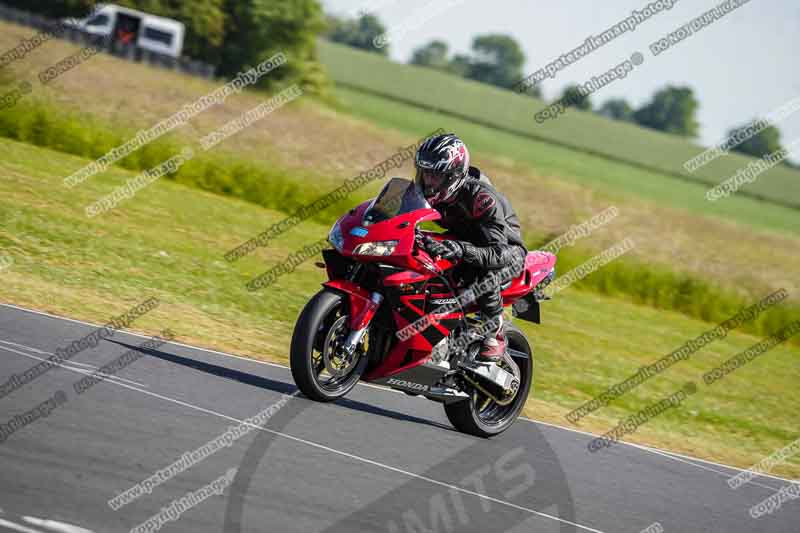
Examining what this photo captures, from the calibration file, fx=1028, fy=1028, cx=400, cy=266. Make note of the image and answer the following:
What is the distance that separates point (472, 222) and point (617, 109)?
15459cm

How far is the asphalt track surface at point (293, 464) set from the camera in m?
5.21

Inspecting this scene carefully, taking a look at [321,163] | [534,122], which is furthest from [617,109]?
[321,163]

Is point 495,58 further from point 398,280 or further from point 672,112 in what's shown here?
point 398,280

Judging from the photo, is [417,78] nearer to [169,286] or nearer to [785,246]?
[785,246]

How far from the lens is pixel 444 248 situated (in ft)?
25.4

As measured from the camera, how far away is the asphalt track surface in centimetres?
521

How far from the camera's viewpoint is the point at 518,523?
6.28 metres

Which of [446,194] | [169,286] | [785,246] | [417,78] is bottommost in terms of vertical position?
[417,78]

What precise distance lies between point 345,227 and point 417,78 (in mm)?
80847

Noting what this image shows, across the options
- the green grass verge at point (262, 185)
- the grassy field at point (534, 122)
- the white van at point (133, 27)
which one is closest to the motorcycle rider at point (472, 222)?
the green grass verge at point (262, 185)

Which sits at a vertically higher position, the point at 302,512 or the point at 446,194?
the point at 446,194

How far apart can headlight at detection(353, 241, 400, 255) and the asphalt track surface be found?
4.20 feet

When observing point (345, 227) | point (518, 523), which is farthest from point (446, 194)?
point (518, 523)

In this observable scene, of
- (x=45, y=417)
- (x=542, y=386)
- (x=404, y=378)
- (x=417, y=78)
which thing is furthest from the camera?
(x=417, y=78)
